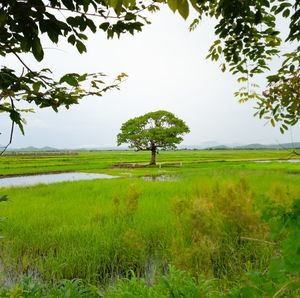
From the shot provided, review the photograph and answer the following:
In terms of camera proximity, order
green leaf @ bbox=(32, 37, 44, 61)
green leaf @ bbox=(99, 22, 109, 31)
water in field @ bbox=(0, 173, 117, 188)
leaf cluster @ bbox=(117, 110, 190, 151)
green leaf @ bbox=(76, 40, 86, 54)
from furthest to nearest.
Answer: leaf cluster @ bbox=(117, 110, 190, 151)
water in field @ bbox=(0, 173, 117, 188)
green leaf @ bbox=(99, 22, 109, 31)
green leaf @ bbox=(76, 40, 86, 54)
green leaf @ bbox=(32, 37, 44, 61)

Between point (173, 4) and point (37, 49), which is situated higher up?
point (37, 49)

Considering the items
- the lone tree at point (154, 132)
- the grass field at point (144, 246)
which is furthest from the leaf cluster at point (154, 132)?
the grass field at point (144, 246)

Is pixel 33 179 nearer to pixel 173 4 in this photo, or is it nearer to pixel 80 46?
pixel 80 46

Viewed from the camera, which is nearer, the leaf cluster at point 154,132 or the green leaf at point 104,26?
the green leaf at point 104,26

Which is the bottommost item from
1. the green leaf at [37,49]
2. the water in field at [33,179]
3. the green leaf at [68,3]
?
the water in field at [33,179]

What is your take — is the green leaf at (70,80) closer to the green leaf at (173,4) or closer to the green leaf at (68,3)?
the green leaf at (68,3)

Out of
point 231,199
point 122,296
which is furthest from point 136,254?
Result: point 231,199

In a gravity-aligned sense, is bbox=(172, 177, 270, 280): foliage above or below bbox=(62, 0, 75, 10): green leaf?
below

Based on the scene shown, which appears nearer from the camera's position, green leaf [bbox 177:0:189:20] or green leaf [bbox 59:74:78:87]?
green leaf [bbox 177:0:189:20]

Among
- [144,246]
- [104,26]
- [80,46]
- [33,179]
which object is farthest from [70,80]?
[33,179]

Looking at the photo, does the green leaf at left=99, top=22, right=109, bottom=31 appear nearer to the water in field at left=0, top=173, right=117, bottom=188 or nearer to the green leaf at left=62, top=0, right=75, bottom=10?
the green leaf at left=62, top=0, right=75, bottom=10

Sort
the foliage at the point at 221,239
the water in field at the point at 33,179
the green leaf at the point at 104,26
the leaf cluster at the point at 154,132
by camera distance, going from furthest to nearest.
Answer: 1. the leaf cluster at the point at 154,132
2. the water in field at the point at 33,179
3. the foliage at the point at 221,239
4. the green leaf at the point at 104,26

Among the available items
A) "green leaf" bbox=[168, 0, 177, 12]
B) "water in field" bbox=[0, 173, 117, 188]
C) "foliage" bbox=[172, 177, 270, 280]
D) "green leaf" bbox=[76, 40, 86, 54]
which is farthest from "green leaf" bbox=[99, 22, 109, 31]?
"water in field" bbox=[0, 173, 117, 188]

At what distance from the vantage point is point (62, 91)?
1.35m
